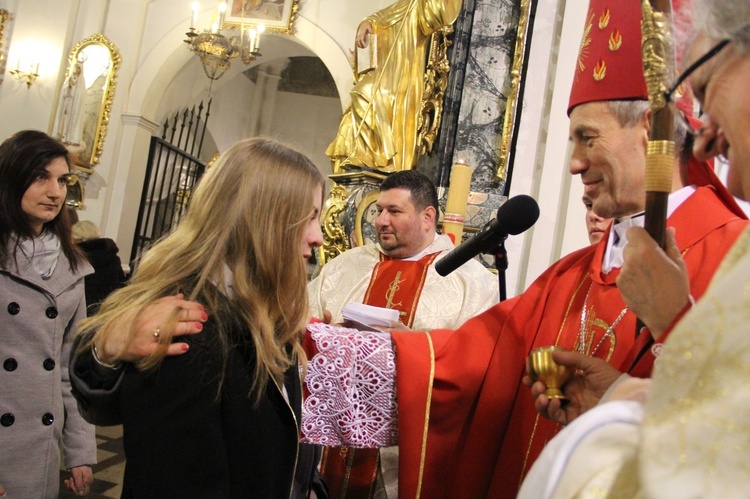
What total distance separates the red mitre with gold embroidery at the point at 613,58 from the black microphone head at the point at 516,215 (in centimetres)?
38

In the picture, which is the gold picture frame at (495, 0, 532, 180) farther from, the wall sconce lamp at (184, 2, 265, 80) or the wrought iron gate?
the wrought iron gate

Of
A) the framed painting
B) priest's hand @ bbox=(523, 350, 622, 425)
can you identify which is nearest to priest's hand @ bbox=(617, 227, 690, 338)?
priest's hand @ bbox=(523, 350, 622, 425)

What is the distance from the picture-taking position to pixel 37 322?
7.11 ft

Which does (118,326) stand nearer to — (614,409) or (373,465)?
(614,409)

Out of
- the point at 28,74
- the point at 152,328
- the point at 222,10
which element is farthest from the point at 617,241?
the point at 28,74

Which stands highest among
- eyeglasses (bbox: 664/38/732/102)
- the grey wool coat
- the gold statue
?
the gold statue

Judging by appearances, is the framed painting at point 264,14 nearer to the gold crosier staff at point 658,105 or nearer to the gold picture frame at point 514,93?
the gold picture frame at point 514,93

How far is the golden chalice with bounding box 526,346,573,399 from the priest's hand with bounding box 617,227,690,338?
7.3 inches

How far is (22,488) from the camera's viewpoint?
6.70ft

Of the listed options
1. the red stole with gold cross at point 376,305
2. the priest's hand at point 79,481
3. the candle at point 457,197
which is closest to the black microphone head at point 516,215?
the red stole with gold cross at point 376,305

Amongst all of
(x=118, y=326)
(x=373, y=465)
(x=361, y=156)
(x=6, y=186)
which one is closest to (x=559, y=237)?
(x=361, y=156)

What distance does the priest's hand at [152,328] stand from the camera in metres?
1.21

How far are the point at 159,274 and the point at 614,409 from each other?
0.97 m

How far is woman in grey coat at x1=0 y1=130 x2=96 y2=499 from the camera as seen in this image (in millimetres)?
2066
